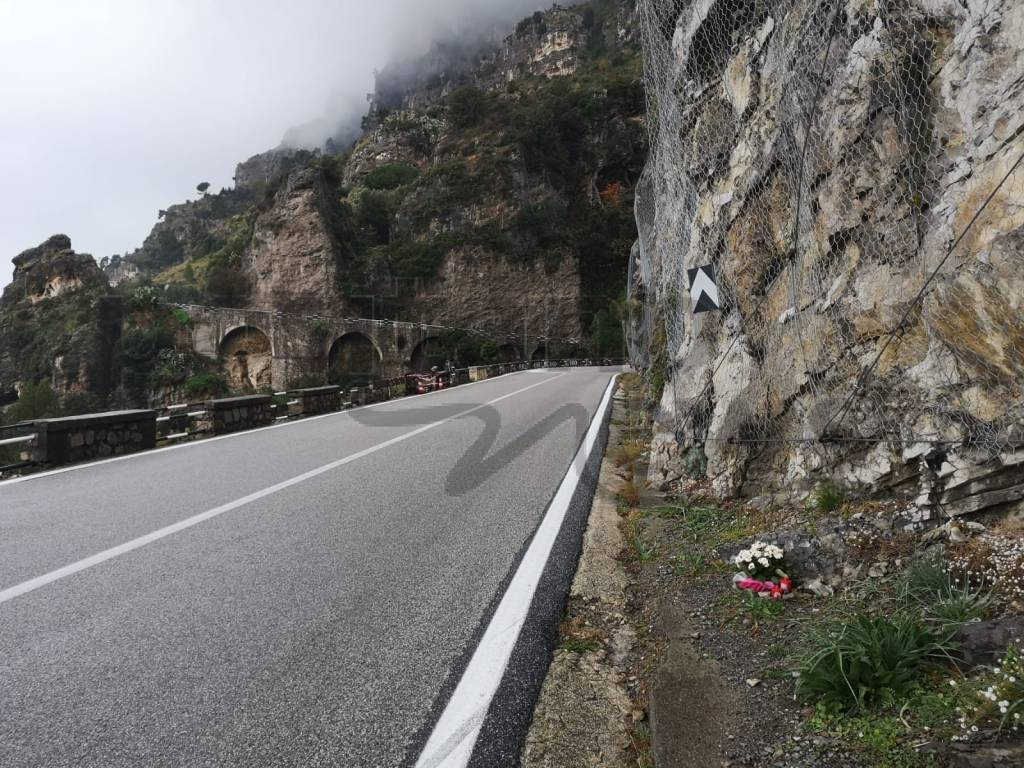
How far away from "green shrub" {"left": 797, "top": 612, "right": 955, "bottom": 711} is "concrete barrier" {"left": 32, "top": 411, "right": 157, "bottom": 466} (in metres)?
8.81

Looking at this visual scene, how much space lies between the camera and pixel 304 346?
53312mm

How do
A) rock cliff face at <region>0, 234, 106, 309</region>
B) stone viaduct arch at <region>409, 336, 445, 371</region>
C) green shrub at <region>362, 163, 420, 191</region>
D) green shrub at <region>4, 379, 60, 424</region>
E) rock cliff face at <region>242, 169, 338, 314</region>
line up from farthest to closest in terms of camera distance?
green shrub at <region>362, 163, 420, 191</region> → rock cliff face at <region>242, 169, 338, 314</region> → rock cliff face at <region>0, 234, 106, 309</region> → stone viaduct arch at <region>409, 336, 445, 371</region> → green shrub at <region>4, 379, 60, 424</region>

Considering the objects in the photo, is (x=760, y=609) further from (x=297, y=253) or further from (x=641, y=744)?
(x=297, y=253)

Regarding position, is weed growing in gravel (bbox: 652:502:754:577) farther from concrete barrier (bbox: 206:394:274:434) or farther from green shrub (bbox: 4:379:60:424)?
green shrub (bbox: 4:379:60:424)

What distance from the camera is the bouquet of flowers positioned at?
10.3ft

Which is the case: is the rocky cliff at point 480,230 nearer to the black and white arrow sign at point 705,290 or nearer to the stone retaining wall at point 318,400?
the stone retaining wall at point 318,400

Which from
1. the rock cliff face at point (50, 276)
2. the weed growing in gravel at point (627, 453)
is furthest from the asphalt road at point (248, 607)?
the rock cliff face at point (50, 276)

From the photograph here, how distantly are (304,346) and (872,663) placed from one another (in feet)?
181

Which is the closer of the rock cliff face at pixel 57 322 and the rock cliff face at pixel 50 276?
the rock cliff face at pixel 57 322

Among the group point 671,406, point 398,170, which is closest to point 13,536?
point 671,406

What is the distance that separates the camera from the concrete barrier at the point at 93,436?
24.7 ft

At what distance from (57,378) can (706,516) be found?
63590 millimetres

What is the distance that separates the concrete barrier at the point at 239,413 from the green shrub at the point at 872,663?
1090 cm

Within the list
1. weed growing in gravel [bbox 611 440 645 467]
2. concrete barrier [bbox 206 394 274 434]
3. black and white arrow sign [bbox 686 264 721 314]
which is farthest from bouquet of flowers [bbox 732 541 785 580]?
concrete barrier [bbox 206 394 274 434]
